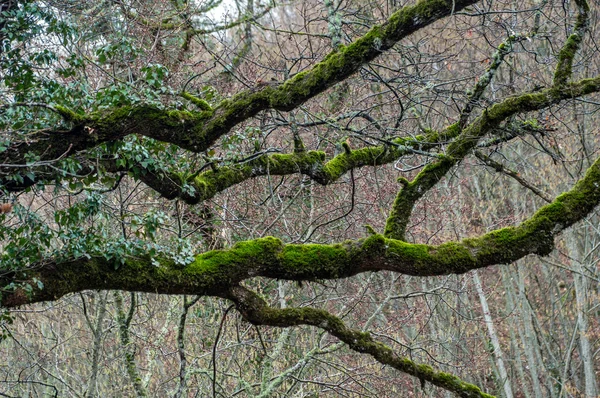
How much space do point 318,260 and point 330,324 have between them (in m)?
0.71

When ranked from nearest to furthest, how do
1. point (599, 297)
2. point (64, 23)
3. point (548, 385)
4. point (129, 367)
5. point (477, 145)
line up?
point (64, 23)
point (477, 145)
point (129, 367)
point (599, 297)
point (548, 385)

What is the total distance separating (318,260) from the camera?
4.58 metres

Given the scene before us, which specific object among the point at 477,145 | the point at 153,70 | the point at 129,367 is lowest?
the point at 129,367

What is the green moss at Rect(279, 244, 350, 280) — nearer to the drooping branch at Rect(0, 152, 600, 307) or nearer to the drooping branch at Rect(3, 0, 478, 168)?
the drooping branch at Rect(0, 152, 600, 307)

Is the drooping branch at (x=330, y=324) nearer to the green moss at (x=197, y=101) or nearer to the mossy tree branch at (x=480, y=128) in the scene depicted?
the mossy tree branch at (x=480, y=128)

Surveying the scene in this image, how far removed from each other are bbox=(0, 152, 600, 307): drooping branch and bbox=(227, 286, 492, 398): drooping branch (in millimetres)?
172

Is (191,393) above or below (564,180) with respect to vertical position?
below

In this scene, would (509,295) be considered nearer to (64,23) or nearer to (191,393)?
(191,393)

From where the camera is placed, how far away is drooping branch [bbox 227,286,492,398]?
4676mm

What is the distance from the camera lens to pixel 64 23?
4672 mm

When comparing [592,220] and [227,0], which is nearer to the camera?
[227,0]

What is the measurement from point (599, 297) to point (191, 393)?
7.01m

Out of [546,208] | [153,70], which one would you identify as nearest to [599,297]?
[546,208]

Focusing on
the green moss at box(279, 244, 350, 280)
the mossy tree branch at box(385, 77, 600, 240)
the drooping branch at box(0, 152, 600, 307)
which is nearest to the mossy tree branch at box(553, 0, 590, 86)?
the mossy tree branch at box(385, 77, 600, 240)
